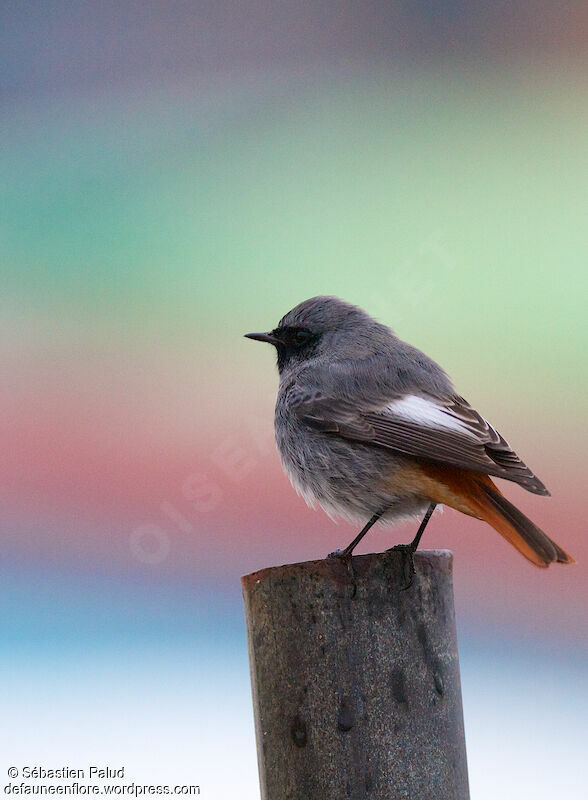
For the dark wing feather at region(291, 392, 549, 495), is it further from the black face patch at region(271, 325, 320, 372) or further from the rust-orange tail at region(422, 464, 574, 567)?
the black face patch at region(271, 325, 320, 372)

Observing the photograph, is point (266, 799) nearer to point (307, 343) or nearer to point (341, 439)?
point (341, 439)

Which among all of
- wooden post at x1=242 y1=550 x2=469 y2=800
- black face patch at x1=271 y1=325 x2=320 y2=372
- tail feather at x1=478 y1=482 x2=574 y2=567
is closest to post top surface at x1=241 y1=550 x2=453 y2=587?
wooden post at x1=242 y1=550 x2=469 y2=800

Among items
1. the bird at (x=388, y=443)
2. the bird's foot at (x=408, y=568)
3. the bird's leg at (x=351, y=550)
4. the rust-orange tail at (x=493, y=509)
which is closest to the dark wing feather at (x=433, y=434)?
the bird at (x=388, y=443)

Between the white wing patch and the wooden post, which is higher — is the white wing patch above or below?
above

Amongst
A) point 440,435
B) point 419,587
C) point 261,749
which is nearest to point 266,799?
point 261,749

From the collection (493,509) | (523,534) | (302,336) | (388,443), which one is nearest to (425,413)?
(388,443)

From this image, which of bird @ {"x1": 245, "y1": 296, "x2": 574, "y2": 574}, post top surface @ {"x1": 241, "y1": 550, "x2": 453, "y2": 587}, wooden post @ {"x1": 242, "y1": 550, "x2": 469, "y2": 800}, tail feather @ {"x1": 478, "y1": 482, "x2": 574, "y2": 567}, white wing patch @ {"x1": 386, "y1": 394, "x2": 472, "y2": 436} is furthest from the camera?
white wing patch @ {"x1": 386, "y1": 394, "x2": 472, "y2": 436}

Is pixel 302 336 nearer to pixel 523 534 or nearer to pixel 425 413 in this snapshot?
pixel 425 413
